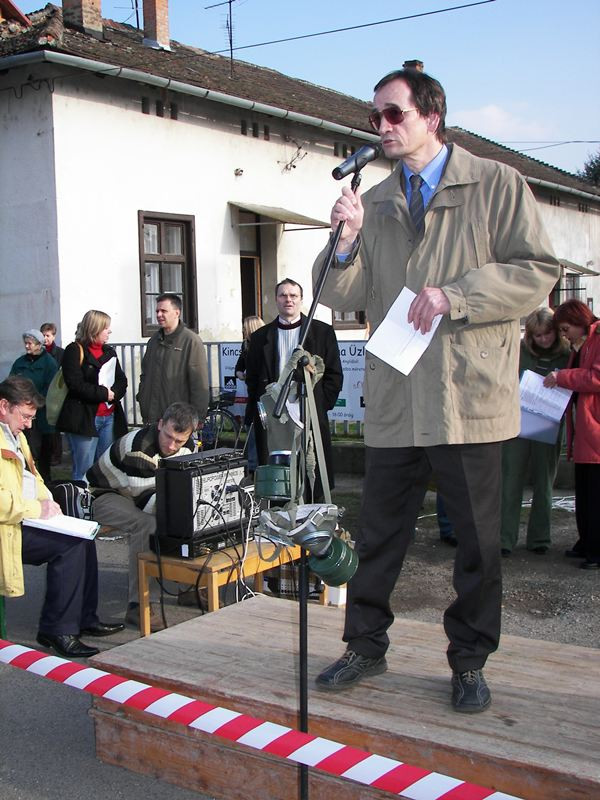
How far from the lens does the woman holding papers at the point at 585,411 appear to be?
6609 mm

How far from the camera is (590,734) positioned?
9.73 feet

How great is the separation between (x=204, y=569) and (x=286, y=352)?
2.33 metres

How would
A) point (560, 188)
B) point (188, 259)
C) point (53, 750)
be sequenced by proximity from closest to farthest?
point (53, 750) → point (188, 259) → point (560, 188)

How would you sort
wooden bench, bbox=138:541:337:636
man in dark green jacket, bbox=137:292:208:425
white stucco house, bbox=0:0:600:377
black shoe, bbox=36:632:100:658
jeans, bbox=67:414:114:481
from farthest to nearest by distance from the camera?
white stucco house, bbox=0:0:600:377, jeans, bbox=67:414:114:481, man in dark green jacket, bbox=137:292:208:425, black shoe, bbox=36:632:100:658, wooden bench, bbox=138:541:337:636

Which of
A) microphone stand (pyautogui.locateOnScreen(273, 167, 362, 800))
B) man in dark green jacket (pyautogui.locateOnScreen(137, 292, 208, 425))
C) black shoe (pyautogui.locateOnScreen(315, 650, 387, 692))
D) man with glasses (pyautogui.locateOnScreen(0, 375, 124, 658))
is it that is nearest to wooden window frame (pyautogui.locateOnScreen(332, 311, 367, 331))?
man in dark green jacket (pyautogui.locateOnScreen(137, 292, 208, 425))

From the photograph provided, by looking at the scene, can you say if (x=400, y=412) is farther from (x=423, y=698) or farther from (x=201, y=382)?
(x=201, y=382)

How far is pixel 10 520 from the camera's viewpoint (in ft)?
15.5

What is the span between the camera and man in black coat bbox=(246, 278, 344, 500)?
6.70 m

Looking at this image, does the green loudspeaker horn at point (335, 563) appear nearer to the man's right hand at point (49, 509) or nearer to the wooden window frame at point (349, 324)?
the man's right hand at point (49, 509)

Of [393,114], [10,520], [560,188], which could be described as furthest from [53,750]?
[560,188]

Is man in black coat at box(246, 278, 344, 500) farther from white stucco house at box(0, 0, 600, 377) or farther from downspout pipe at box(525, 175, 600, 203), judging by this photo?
downspout pipe at box(525, 175, 600, 203)

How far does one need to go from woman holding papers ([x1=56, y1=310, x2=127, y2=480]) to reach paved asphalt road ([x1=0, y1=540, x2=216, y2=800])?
327 centimetres

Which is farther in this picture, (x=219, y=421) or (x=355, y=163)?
(x=219, y=421)

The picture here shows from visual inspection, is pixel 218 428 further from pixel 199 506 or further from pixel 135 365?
pixel 199 506
